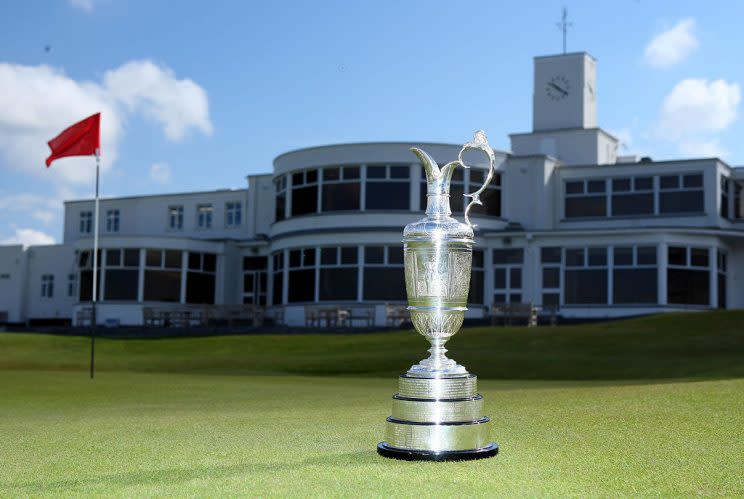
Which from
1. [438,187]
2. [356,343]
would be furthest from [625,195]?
[438,187]

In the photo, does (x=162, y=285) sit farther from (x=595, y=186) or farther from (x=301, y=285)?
(x=595, y=186)

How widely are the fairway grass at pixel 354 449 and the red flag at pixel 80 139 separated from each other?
9.40 m

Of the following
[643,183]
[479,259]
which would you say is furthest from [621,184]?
[479,259]

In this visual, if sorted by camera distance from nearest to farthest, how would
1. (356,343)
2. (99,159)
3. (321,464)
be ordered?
(321,464) → (99,159) → (356,343)

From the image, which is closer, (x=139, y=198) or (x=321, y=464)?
(x=321, y=464)

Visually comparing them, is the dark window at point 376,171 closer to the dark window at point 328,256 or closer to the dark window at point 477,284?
the dark window at point 328,256

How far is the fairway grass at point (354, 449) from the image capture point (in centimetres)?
544

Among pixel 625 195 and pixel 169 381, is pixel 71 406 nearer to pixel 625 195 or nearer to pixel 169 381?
pixel 169 381

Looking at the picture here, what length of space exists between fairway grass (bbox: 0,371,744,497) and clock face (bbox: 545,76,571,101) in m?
35.5

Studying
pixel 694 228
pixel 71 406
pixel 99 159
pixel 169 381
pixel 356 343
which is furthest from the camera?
pixel 694 228

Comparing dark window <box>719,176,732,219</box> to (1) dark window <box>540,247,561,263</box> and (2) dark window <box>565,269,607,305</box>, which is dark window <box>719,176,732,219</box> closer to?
(2) dark window <box>565,269,607,305</box>

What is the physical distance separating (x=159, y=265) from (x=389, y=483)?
36.5 m

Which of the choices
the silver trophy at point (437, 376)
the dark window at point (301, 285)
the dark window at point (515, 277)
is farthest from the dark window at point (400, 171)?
the silver trophy at point (437, 376)

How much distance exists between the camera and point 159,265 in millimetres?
40781
